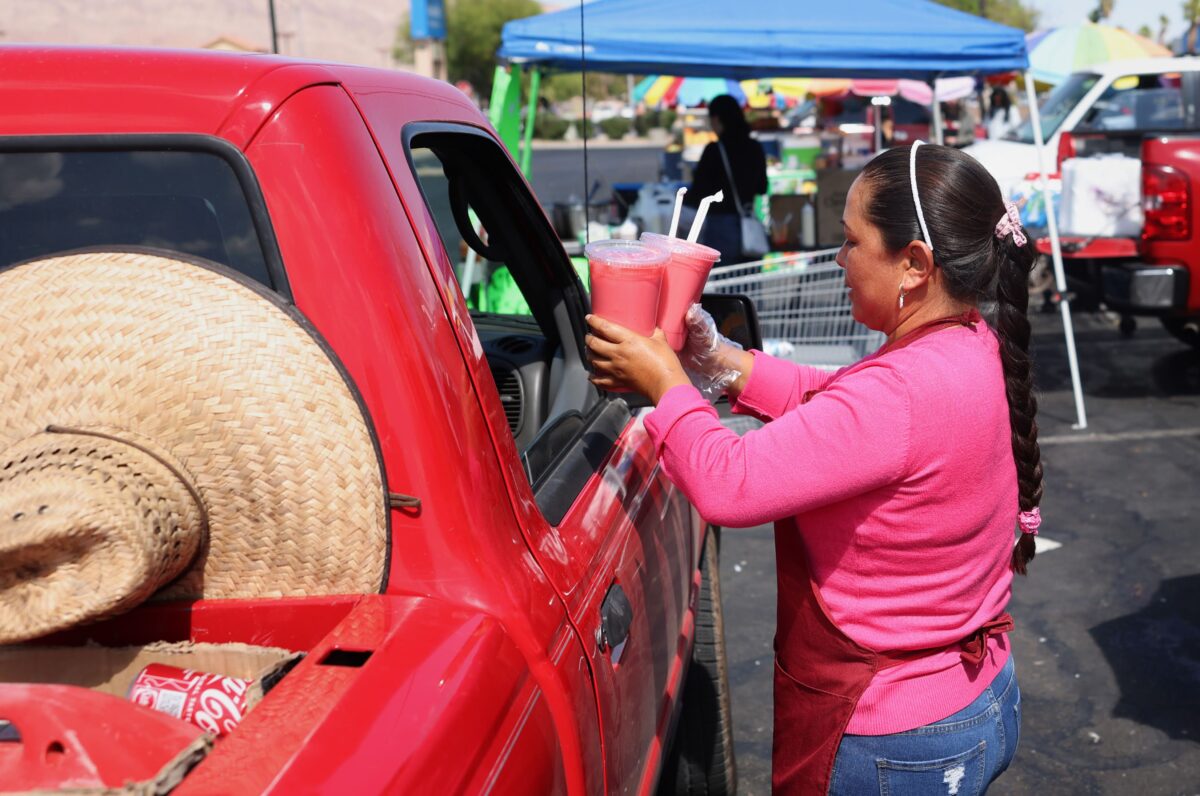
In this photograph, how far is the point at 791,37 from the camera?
8.04m

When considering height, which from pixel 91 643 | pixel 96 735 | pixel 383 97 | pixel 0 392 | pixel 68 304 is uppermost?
pixel 383 97

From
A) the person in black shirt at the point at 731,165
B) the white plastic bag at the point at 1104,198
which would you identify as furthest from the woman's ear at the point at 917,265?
the person in black shirt at the point at 731,165

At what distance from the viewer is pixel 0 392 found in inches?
58.9

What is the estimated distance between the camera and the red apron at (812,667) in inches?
73.1

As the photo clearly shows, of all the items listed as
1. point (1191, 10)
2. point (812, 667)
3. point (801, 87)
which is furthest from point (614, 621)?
point (1191, 10)

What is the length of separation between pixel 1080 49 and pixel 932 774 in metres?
18.5

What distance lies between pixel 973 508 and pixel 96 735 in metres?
1.27

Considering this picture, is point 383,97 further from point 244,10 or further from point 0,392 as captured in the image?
point 244,10

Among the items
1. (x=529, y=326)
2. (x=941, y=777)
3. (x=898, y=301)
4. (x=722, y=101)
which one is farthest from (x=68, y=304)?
(x=722, y=101)

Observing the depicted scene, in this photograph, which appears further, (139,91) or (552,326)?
(552,326)

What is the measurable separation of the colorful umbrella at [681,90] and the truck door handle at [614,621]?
18.5 metres

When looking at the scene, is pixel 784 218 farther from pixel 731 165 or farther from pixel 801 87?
pixel 801 87

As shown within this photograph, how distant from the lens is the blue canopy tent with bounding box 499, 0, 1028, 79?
26.0 ft

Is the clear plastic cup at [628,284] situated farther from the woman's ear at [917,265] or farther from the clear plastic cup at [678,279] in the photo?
the woman's ear at [917,265]
